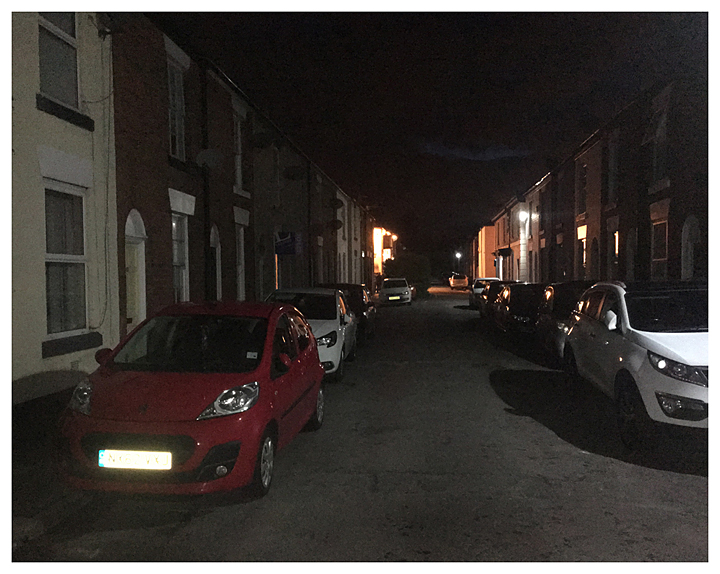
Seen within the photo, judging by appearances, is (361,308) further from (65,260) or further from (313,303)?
(65,260)

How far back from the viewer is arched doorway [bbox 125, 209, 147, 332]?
1094 cm

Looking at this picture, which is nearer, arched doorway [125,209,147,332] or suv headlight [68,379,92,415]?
suv headlight [68,379,92,415]

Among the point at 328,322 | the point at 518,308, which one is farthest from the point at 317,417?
the point at 518,308

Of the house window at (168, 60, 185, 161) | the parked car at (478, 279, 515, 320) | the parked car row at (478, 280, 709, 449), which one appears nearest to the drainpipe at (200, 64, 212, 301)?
the house window at (168, 60, 185, 161)

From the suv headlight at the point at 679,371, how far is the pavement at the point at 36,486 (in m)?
5.27

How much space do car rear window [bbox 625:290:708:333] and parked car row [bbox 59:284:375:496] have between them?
3.95 metres

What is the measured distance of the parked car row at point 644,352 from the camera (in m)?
5.88

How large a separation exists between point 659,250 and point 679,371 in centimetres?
1297

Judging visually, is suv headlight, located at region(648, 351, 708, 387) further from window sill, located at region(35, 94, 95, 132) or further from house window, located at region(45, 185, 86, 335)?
window sill, located at region(35, 94, 95, 132)

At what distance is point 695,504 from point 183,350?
4725 millimetres

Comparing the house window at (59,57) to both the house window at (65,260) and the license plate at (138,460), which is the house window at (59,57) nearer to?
the house window at (65,260)

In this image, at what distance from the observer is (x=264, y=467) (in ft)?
17.1
